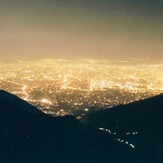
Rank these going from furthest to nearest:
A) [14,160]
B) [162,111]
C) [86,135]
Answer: [162,111]
[86,135]
[14,160]

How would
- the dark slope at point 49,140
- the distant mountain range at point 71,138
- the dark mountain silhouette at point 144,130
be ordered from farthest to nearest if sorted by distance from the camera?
the dark mountain silhouette at point 144,130 < the distant mountain range at point 71,138 < the dark slope at point 49,140

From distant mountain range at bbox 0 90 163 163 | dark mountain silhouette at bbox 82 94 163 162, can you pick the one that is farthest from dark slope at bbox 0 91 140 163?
Answer: dark mountain silhouette at bbox 82 94 163 162

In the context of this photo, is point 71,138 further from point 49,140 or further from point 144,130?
point 144,130

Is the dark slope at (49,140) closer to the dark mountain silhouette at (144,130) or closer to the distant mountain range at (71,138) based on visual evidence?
the distant mountain range at (71,138)

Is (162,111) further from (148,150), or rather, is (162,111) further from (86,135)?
(86,135)

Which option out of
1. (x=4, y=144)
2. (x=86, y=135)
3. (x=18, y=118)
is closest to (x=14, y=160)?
(x=4, y=144)

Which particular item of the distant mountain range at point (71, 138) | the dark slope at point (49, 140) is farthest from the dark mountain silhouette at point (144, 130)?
the dark slope at point (49, 140)

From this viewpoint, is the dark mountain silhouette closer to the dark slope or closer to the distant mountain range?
the distant mountain range
